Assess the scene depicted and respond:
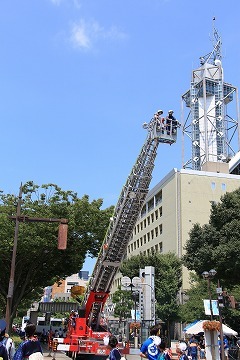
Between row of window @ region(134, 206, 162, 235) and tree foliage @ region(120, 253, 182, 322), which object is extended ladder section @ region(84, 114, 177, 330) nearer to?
tree foliage @ region(120, 253, 182, 322)

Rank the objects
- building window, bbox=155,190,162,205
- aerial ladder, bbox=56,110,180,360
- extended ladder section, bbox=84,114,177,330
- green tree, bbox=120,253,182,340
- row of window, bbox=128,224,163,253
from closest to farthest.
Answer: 1. aerial ladder, bbox=56,110,180,360
2. extended ladder section, bbox=84,114,177,330
3. green tree, bbox=120,253,182,340
4. row of window, bbox=128,224,163,253
5. building window, bbox=155,190,162,205

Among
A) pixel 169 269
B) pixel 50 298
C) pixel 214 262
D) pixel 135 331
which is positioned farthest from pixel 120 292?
pixel 50 298

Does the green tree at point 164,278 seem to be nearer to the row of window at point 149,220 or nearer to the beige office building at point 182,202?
the beige office building at point 182,202

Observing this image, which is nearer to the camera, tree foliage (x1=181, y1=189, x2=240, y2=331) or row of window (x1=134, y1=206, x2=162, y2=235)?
tree foliage (x1=181, y1=189, x2=240, y2=331)

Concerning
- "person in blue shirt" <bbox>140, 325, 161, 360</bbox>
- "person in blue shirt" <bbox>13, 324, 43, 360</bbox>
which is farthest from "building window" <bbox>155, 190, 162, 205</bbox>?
"person in blue shirt" <bbox>13, 324, 43, 360</bbox>

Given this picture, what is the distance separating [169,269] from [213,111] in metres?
42.7

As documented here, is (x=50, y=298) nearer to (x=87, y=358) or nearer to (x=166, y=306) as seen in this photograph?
(x=166, y=306)

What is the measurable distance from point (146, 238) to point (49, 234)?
4686 centimetres

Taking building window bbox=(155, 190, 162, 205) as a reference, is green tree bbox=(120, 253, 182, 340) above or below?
below

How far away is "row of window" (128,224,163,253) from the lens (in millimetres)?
68125

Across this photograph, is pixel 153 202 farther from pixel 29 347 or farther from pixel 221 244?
pixel 29 347

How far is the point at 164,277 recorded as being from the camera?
53.5 m

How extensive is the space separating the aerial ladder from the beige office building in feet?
123

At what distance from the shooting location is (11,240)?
28.2 meters
